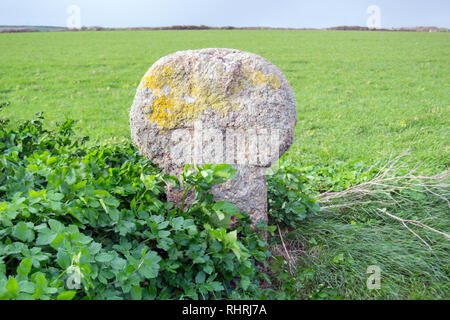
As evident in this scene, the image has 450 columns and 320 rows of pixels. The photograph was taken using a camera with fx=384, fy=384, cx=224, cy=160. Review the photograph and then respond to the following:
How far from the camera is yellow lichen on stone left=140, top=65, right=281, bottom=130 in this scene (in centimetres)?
290

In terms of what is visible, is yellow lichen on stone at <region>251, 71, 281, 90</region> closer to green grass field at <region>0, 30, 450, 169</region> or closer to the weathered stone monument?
the weathered stone monument

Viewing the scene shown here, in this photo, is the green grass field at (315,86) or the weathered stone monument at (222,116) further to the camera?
the green grass field at (315,86)

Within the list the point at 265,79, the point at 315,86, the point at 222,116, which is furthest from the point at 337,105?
the point at 222,116

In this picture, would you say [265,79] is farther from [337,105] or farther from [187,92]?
[337,105]

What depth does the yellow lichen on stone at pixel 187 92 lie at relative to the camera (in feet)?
9.50

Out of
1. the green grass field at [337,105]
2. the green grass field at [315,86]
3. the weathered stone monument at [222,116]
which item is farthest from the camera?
the green grass field at [315,86]

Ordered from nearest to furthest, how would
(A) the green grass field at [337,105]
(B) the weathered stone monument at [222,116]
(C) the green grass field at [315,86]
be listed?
(B) the weathered stone monument at [222,116], (A) the green grass field at [337,105], (C) the green grass field at [315,86]

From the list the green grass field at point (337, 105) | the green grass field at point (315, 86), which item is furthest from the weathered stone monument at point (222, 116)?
the green grass field at point (315, 86)

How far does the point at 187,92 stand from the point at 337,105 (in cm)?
700

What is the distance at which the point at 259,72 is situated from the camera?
290 centimetres

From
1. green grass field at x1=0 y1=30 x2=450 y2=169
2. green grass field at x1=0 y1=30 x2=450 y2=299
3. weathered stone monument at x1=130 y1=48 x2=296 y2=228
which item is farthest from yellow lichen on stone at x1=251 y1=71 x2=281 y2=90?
green grass field at x1=0 y1=30 x2=450 y2=169

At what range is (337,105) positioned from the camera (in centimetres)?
923

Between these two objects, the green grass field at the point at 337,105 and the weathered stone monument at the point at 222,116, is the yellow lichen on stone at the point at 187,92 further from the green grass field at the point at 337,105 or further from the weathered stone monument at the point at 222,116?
the green grass field at the point at 337,105
